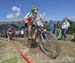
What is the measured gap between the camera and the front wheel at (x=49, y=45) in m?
10.6

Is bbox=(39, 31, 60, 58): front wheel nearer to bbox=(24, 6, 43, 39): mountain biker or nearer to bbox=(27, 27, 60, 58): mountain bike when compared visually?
bbox=(27, 27, 60, 58): mountain bike

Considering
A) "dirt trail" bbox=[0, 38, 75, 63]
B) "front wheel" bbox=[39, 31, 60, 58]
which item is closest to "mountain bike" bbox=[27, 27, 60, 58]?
"front wheel" bbox=[39, 31, 60, 58]

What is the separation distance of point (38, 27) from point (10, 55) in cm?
216

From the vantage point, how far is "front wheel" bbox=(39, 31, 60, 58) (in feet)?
34.7

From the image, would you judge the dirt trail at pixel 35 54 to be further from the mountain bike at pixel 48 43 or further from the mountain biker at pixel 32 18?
the mountain biker at pixel 32 18

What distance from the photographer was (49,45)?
10.8 metres

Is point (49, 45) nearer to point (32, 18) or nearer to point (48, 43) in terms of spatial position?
point (48, 43)

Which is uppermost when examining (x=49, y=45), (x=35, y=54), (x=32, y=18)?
(x=32, y=18)

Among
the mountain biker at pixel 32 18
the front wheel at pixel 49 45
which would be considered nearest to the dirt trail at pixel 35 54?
the front wheel at pixel 49 45

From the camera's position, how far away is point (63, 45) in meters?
14.8

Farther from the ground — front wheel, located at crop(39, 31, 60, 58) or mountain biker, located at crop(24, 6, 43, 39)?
mountain biker, located at crop(24, 6, 43, 39)

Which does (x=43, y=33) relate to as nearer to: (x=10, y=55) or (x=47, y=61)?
(x=47, y=61)

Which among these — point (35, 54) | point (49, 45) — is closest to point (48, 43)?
point (49, 45)

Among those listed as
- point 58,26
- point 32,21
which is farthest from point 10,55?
point 58,26
